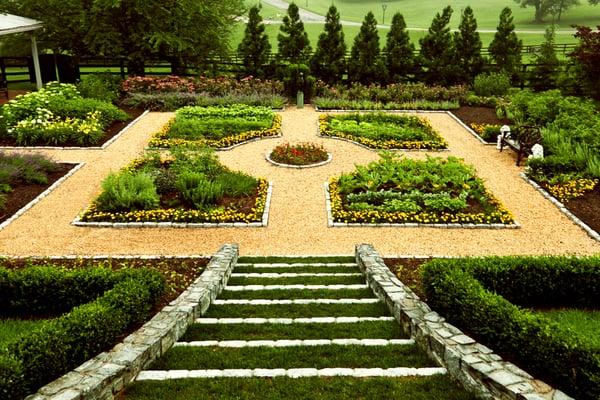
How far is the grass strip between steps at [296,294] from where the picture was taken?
7.53 m

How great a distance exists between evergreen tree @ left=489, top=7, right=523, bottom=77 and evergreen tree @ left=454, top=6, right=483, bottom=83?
2.77 feet

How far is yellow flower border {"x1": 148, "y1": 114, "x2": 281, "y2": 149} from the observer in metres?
15.6

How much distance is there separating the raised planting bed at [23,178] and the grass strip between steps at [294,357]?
7.25m

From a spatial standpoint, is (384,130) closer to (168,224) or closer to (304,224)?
(304,224)

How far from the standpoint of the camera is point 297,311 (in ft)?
22.7

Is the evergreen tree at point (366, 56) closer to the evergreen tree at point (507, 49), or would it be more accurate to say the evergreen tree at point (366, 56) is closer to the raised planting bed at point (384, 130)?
the evergreen tree at point (507, 49)

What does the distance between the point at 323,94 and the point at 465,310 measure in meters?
17.0

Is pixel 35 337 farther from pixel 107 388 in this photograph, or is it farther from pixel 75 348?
pixel 107 388

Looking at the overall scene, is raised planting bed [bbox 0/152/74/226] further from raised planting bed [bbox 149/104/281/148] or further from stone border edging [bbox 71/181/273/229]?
raised planting bed [bbox 149/104/281/148]

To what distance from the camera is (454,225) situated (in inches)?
422

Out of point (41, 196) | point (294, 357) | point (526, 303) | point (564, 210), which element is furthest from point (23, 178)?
point (564, 210)

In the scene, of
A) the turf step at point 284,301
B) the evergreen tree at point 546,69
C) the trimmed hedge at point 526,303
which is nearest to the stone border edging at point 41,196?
the turf step at point 284,301

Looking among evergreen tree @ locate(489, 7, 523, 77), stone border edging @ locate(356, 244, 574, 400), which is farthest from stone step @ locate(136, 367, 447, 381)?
evergreen tree @ locate(489, 7, 523, 77)

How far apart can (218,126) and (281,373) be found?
12.9 metres
